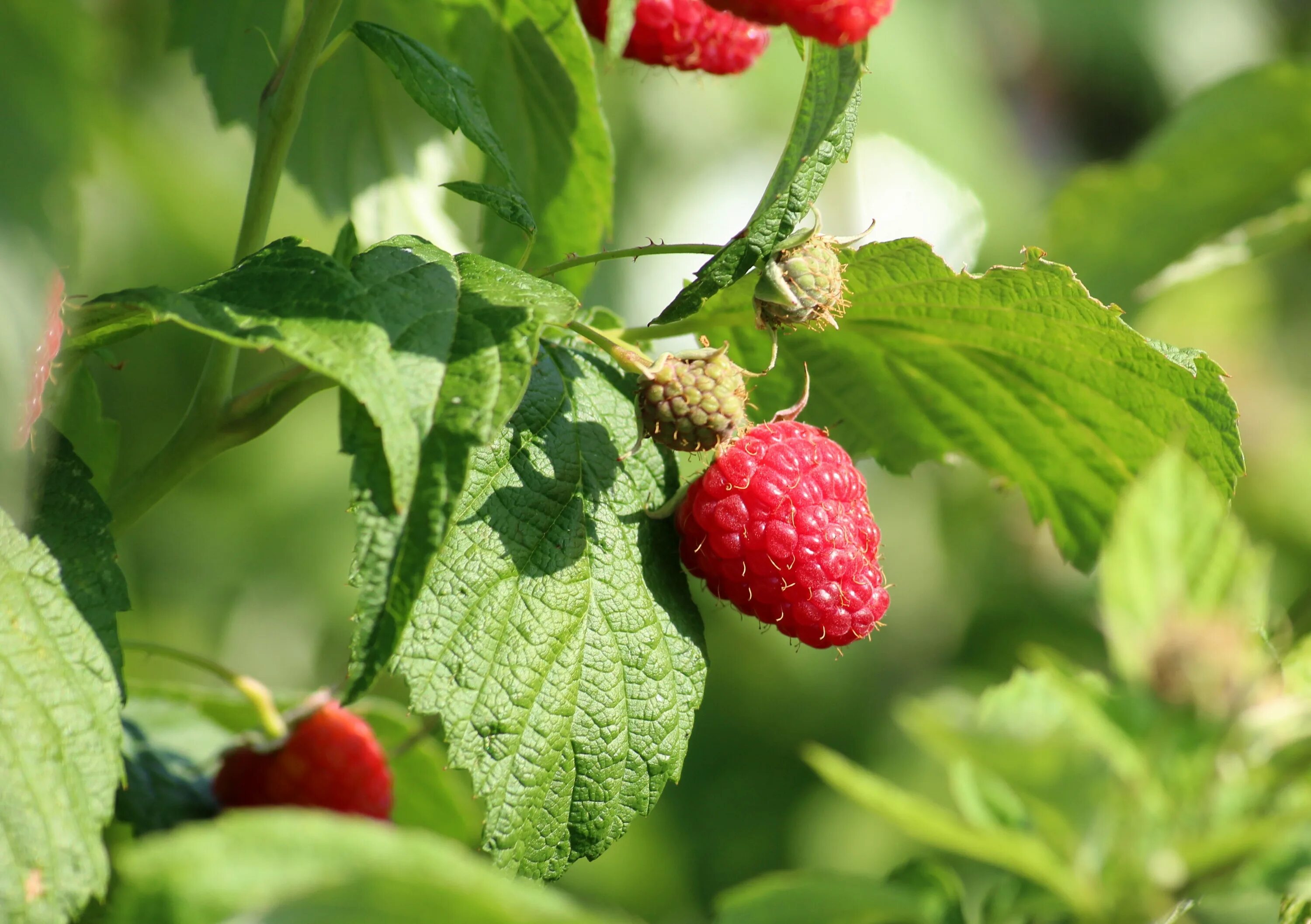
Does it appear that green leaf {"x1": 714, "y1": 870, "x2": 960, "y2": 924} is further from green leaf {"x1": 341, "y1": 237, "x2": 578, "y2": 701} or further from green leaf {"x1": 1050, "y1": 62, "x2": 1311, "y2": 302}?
green leaf {"x1": 1050, "y1": 62, "x2": 1311, "y2": 302}

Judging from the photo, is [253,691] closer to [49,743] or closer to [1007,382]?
[49,743]

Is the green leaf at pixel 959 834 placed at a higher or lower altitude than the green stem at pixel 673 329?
lower

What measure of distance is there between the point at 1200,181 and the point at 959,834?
1.07 m

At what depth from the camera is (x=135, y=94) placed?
195 centimetres

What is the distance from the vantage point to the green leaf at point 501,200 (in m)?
0.73

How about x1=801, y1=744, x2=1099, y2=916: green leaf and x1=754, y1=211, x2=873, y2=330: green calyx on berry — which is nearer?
x1=801, y1=744, x2=1099, y2=916: green leaf

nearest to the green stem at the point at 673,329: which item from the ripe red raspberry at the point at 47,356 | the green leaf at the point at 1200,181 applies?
the ripe red raspberry at the point at 47,356

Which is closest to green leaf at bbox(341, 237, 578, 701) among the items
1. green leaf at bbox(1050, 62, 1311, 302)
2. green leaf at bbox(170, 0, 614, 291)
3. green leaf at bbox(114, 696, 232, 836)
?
green leaf at bbox(170, 0, 614, 291)

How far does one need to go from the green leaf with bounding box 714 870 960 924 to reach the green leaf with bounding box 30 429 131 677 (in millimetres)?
347

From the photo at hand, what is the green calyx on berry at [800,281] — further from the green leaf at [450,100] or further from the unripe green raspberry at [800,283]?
the green leaf at [450,100]

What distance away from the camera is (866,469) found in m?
2.45

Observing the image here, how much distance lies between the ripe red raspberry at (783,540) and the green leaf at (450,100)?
0.64 ft

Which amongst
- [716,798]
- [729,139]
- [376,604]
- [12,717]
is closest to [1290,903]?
[376,604]

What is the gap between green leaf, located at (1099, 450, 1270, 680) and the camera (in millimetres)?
434
